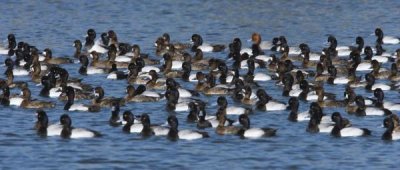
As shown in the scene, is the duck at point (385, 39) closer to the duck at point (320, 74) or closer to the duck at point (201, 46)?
the duck at point (201, 46)

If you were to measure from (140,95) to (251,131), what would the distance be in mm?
5572

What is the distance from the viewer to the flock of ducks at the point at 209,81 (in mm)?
31891

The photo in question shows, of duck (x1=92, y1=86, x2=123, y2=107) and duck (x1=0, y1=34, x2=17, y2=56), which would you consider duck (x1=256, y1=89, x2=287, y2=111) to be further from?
duck (x1=0, y1=34, x2=17, y2=56)

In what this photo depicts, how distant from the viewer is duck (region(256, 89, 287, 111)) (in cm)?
3484

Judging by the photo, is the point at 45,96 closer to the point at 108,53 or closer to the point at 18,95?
the point at 18,95

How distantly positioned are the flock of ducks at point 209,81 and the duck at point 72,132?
20mm

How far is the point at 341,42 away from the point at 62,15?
12489 mm

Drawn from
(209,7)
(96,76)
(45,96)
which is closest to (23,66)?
(96,76)

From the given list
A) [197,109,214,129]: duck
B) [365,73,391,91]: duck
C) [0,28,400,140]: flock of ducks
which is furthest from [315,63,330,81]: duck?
[197,109,214,129]: duck

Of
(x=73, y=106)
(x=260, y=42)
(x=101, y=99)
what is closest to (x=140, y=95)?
(x=101, y=99)

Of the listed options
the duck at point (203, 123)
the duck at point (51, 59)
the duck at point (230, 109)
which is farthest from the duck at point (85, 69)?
the duck at point (203, 123)

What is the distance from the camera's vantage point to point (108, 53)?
43.8m

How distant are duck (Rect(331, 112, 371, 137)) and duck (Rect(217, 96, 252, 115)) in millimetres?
2950

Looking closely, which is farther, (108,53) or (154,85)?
(108,53)
